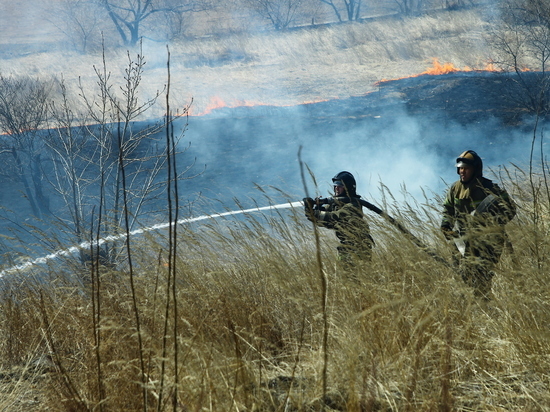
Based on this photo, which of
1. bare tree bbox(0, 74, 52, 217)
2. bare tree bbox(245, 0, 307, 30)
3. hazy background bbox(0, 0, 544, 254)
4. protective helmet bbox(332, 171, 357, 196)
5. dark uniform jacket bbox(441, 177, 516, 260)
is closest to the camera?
dark uniform jacket bbox(441, 177, 516, 260)

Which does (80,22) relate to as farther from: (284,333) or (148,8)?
(284,333)

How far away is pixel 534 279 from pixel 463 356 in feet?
2.22

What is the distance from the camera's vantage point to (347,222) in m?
4.02

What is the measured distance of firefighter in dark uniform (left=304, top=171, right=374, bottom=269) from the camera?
350 centimetres

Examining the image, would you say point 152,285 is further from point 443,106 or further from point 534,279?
point 443,106

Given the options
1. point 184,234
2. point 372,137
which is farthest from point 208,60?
point 184,234

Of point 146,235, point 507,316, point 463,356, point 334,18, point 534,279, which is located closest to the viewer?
point 463,356

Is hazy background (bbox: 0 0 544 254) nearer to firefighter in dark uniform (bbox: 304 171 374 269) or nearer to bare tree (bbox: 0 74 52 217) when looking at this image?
bare tree (bbox: 0 74 52 217)

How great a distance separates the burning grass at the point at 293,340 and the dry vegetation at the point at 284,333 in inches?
0.4

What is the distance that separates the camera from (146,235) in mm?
3844

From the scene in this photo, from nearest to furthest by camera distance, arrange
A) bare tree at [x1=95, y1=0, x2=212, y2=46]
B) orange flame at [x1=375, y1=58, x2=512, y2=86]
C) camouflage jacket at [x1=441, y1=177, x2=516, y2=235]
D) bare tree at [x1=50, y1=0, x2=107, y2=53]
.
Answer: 1. camouflage jacket at [x1=441, y1=177, x2=516, y2=235]
2. orange flame at [x1=375, y1=58, x2=512, y2=86]
3. bare tree at [x1=50, y1=0, x2=107, y2=53]
4. bare tree at [x1=95, y1=0, x2=212, y2=46]

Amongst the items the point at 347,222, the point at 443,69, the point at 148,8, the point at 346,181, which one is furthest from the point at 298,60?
the point at 347,222

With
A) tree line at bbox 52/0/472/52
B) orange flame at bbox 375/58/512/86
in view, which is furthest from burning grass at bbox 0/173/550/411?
tree line at bbox 52/0/472/52

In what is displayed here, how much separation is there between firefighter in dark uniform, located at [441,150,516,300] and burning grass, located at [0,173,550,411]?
105 mm
